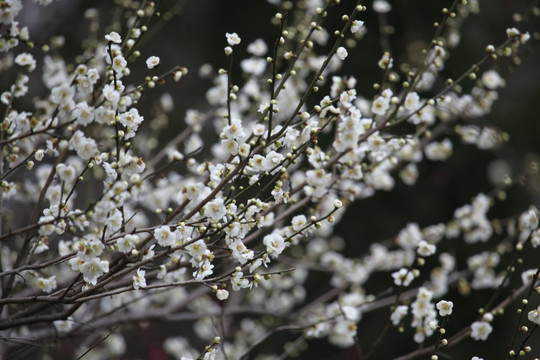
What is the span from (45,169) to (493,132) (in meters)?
2.54

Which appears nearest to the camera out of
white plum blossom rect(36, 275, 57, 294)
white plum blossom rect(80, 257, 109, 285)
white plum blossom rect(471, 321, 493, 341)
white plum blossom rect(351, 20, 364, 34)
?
white plum blossom rect(80, 257, 109, 285)

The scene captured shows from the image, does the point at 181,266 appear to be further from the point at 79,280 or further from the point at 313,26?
the point at 313,26

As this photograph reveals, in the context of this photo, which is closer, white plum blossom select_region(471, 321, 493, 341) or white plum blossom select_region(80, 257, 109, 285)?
white plum blossom select_region(80, 257, 109, 285)

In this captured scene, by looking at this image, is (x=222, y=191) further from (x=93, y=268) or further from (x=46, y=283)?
(x=46, y=283)

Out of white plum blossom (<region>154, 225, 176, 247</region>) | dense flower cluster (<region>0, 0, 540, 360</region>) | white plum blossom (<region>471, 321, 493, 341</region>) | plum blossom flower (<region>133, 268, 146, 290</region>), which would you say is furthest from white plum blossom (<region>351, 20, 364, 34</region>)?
white plum blossom (<region>471, 321, 493, 341</region>)

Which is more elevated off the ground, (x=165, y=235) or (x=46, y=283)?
(x=46, y=283)

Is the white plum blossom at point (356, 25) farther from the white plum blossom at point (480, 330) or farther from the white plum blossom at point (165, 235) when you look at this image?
the white plum blossom at point (480, 330)

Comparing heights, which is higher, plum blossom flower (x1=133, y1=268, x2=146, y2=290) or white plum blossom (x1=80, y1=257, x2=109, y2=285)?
white plum blossom (x1=80, y1=257, x2=109, y2=285)

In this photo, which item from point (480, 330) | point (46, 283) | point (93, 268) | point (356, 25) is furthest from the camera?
point (480, 330)

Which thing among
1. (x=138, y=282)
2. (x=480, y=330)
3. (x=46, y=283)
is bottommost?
(x=480, y=330)

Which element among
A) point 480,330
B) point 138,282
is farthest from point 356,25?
point 480,330

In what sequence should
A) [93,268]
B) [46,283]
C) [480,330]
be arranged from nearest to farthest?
[93,268] → [46,283] → [480,330]

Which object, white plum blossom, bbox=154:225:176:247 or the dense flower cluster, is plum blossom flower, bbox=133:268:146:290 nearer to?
the dense flower cluster

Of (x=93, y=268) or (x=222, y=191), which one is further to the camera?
(x=222, y=191)
